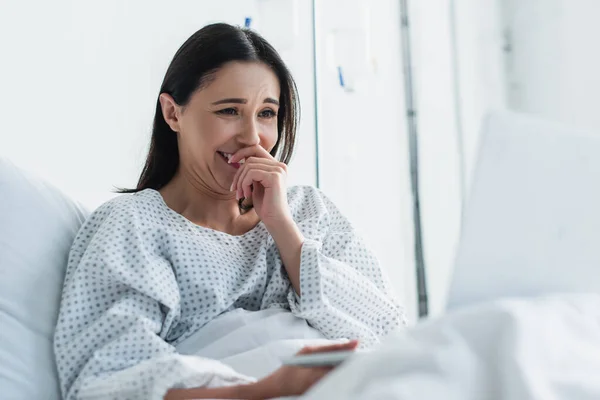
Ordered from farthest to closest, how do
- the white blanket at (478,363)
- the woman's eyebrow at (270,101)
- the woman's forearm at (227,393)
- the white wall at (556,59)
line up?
1. the white wall at (556,59)
2. the woman's eyebrow at (270,101)
3. the woman's forearm at (227,393)
4. the white blanket at (478,363)

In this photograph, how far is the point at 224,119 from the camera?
1473 millimetres

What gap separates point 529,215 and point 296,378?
338 millimetres

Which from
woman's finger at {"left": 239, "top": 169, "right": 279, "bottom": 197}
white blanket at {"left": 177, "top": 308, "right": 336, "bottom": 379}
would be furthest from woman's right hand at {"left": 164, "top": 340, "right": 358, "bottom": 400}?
woman's finger at {"left": 239, "top": 169, "right": 279, "bottom": 197}

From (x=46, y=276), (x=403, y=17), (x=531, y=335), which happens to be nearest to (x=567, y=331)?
(x=531, y=335)

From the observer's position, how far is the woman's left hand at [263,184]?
4.56 ft

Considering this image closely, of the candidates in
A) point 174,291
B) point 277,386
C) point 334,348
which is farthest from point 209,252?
point 334,348

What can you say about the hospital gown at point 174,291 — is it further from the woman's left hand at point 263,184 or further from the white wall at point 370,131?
the white wall at point 370,131

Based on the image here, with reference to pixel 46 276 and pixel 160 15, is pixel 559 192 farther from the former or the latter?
pixel 160 15

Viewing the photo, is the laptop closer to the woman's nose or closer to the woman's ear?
the woman's nose

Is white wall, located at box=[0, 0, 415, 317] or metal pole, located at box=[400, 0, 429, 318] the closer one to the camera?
white wall, located at box=[0, 0, 415, 317]

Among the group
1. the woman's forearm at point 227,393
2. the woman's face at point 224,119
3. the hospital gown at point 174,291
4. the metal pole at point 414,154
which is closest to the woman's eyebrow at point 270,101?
the woman's face at point 224,119

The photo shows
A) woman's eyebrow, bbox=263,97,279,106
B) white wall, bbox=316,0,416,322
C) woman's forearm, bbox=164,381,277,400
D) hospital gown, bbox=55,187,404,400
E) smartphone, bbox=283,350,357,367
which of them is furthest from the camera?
white wall, bbox=316,0,416,322

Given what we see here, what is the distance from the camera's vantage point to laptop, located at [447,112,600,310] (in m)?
0.78

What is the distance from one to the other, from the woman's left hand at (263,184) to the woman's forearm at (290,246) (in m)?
0.02
